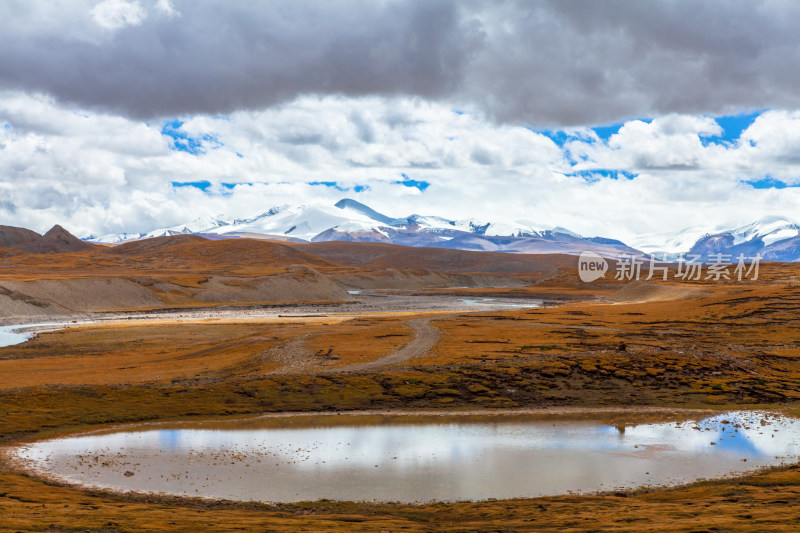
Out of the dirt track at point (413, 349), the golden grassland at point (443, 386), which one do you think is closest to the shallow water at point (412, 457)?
the golden grassland at point (443, 386)

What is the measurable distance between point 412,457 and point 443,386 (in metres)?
16.7

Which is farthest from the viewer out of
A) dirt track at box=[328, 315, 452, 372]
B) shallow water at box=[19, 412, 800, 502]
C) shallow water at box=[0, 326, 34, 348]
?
shallow water at box=[0, 326, 34, 348]

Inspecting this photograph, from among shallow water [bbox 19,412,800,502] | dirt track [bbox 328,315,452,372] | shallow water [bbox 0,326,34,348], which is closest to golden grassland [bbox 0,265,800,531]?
dirt track [bbox 328,315,452,372]

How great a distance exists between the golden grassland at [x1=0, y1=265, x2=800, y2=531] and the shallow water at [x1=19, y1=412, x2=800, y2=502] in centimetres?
210

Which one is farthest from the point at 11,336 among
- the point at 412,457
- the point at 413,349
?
the point at 412,457

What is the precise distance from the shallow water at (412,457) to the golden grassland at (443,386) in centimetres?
210

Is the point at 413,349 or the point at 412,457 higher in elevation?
the point at 413,349

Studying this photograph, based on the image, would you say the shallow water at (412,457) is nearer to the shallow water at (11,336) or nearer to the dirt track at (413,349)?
the dirt track at (413,349)

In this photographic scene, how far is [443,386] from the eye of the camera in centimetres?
4881

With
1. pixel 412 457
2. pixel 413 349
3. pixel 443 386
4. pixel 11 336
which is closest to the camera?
pixel 412 457

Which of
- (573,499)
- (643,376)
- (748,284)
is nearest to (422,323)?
(643,376)

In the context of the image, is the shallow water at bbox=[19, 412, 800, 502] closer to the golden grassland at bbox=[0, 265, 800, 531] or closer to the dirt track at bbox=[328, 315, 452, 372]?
the golden grassland at bbox=[0, 265, 800, 531]

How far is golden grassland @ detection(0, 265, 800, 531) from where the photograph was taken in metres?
21.2

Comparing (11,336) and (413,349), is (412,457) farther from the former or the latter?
(11,336)
